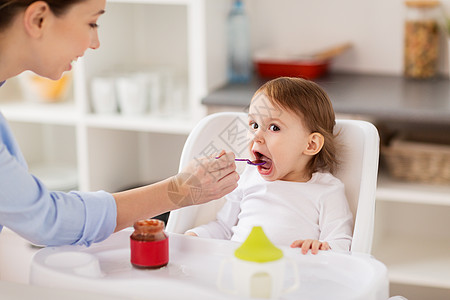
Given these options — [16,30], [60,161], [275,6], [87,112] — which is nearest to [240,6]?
[275,6]

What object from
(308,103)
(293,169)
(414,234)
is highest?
(308,103)

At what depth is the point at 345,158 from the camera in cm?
163

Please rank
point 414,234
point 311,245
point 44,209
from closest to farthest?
1. point 44,209
2. point 311,245
3. point 414,234

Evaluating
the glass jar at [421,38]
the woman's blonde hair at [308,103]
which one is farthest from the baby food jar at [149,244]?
the glass jar at [421,38]

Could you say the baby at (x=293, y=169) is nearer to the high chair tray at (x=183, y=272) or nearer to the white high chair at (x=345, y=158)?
the white high chair at (x=345, y=158)

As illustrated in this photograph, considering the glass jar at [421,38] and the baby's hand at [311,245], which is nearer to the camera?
the baby's hand at [311,245]

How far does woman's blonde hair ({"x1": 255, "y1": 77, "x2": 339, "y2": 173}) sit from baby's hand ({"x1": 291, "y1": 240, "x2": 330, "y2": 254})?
0.25m

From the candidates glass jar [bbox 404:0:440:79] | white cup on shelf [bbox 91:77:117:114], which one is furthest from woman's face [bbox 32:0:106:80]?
glass jar [bbox 404:0:440:79]

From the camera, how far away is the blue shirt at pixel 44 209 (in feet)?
A: 3.84

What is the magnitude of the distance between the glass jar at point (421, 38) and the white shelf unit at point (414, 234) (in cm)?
47

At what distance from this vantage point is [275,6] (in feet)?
9.46

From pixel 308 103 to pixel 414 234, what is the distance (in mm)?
1360

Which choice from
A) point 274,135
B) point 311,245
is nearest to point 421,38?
point 274,135

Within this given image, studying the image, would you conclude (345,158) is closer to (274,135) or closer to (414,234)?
(274,135)
